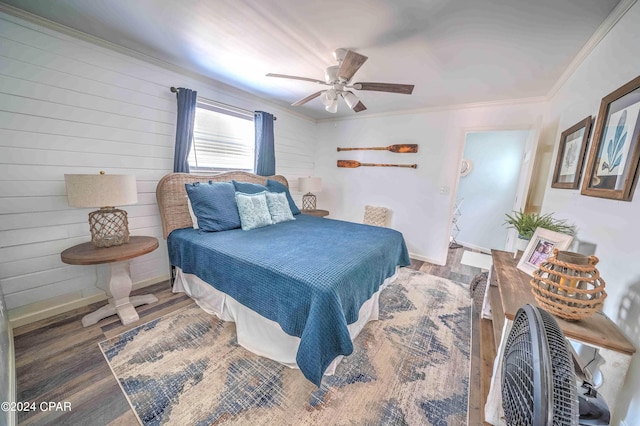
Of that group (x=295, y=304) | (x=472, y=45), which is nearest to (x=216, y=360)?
(x=295, y=304)

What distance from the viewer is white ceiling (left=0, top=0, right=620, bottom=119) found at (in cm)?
148

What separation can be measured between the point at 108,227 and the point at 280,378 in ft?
6.56

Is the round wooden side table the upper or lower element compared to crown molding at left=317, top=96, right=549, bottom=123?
lower

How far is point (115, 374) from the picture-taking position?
1.48 meters

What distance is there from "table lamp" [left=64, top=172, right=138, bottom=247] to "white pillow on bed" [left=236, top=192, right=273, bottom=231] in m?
0.92

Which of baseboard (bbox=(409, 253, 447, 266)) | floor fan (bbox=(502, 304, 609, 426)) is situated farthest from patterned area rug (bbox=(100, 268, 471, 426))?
baseboard (bbox=(409, 253, 447, 266))

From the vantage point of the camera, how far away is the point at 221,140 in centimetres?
314

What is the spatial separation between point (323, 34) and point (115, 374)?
285cm

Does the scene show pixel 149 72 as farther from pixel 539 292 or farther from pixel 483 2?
pixel 539 292

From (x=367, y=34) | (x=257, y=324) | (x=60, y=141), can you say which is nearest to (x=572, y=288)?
(x=257, y=324)

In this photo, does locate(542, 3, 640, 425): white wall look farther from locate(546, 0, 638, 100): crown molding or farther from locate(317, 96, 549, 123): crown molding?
locate(317, 96, 549, 123): crown molding

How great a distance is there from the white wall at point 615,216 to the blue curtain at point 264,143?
11.0 ft

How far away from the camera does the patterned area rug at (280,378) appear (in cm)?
129

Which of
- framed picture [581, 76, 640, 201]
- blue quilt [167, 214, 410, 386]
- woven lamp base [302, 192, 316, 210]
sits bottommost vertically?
blue quilt [167, 214, 410, 386]
